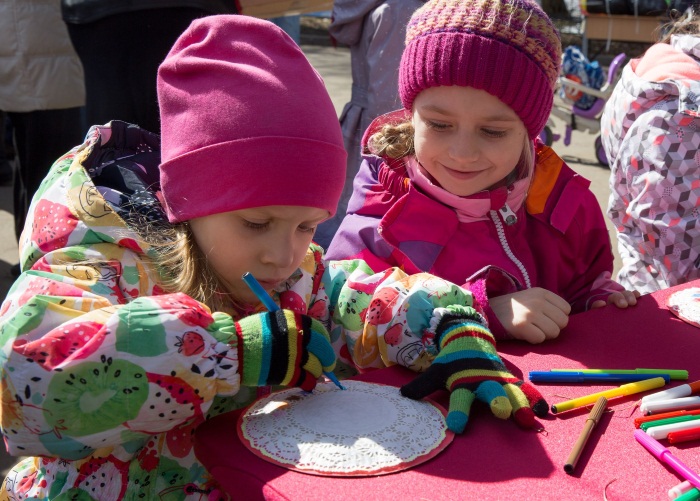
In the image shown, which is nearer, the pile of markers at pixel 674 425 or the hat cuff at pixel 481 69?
the pile of markers at pixel 674 425

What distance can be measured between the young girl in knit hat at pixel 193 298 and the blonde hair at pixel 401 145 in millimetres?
409

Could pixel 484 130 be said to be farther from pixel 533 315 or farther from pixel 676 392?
pixel 676 392

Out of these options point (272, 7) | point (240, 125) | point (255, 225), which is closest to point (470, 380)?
point (255, 225)

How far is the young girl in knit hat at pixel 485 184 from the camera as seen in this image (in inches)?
63.5

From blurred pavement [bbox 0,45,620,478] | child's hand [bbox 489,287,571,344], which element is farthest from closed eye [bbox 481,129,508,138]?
blurred pavement [bbox 0,45,620,478]

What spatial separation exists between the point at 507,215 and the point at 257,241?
0.69m

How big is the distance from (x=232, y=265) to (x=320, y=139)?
0.24 m

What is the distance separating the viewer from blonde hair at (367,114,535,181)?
70.2 inches

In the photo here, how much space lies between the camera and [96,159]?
1.41 metres

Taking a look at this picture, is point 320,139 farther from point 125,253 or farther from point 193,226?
point 125,253

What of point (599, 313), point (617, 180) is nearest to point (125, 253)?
point (599, 313)

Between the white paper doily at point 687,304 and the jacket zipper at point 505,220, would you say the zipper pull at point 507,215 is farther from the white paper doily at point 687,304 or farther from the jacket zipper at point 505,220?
the white paper doily at point 687,304

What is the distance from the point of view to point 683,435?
3.56 feet

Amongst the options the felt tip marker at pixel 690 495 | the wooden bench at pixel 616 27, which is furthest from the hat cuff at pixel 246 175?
the wooden bench at pixel 616 27
